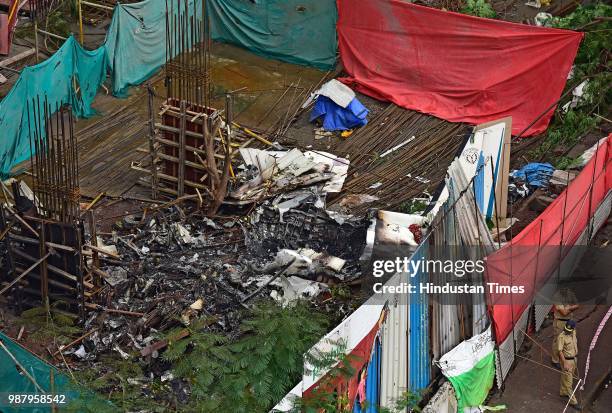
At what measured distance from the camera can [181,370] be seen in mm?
13695

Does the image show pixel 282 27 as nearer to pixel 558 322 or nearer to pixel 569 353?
pixel 558 322

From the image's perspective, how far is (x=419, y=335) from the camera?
14844 millimetres

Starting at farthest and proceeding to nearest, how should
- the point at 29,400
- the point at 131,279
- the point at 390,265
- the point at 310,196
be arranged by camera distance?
the point at 310,196
the point at 131,279
the point at 390,265
the point at 29,400

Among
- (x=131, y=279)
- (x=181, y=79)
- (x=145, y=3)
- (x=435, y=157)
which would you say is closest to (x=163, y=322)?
(x=131, y=279)

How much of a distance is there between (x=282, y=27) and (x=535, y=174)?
21.9 feet

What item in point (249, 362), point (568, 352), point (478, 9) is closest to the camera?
point (249, 362)

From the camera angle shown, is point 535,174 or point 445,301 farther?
point 535,174

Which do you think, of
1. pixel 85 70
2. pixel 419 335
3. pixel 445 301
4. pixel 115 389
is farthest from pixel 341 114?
pixel 115 389

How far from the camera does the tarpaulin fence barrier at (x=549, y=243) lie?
15.6m

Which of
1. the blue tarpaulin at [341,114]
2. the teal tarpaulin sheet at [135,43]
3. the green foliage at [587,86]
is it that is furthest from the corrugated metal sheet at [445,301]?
the teal tarpaulin sheet at [135,43]

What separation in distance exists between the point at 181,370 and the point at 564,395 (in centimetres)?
597

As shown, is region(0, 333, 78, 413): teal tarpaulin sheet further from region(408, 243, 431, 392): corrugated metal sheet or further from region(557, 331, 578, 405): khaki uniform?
region(557, 331, 578, 405): khaki uniform

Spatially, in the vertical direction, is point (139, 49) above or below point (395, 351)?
above

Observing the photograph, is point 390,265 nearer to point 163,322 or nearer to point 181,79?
point 163,322
